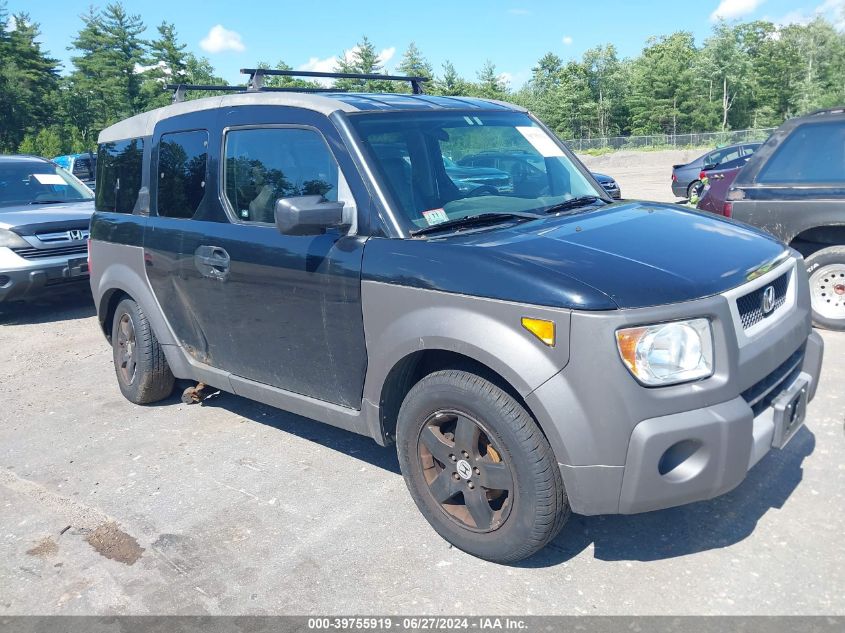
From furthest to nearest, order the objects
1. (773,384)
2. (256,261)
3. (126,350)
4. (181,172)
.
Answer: (126,350)
(181,172)
(256,261)
(773,384)

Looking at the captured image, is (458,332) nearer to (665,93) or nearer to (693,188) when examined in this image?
(693,188)

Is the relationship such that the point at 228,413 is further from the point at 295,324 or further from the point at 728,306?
the point at 728,306

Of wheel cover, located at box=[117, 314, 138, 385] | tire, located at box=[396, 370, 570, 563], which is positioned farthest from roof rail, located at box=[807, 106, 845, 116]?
wheel cover, located at box=[117, 314, 138, 385]

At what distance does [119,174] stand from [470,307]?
11.2 ft

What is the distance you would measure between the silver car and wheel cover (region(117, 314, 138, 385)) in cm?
342

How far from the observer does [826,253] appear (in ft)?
20.9

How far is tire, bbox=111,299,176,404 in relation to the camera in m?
5.08

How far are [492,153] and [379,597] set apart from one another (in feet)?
7.94

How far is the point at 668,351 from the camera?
106 inches

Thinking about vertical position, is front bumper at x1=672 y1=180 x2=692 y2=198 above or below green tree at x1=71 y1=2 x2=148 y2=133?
below

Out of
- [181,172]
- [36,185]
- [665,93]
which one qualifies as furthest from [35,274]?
[665,93]

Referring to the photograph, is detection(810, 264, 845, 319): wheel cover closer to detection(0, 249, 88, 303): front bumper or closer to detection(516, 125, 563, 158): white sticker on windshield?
detection(516, 125, 563, 158): white sticker on windshield

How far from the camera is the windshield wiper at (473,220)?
335 cm

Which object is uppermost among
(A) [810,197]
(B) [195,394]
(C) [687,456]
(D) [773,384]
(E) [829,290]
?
(A) [810,197]
